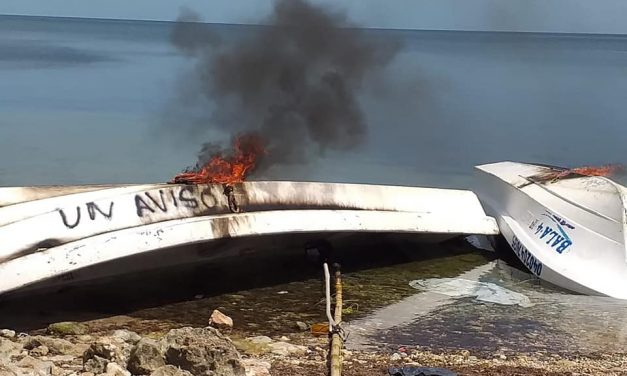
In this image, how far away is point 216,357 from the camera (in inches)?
207

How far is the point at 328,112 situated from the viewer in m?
13.9

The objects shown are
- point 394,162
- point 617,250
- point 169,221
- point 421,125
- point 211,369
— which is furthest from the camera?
point 421,125

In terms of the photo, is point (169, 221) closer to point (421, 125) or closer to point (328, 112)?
point (328, 112)

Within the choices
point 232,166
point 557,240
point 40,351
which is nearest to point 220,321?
point 40,351

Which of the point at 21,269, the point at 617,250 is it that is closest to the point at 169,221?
the point at 21,269

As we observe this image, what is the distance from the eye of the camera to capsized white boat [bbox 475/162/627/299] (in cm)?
866

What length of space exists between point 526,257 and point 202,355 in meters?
5.22

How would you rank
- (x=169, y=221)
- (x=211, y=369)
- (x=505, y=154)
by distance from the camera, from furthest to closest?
(x=505, y=154), (x=169, y=221), (x=211, y=369)

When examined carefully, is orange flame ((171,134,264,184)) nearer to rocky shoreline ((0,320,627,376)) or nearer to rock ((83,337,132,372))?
rocky shoreline ((0,320,627,376))

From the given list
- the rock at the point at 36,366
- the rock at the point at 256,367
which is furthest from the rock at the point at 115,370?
the rock at the point at 256,367

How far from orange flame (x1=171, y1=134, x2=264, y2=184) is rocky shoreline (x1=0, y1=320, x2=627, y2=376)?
1778mm

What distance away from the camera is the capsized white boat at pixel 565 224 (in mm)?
8664

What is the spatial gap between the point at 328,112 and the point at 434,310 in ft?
20.7

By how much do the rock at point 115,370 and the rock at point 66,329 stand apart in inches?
61.8
